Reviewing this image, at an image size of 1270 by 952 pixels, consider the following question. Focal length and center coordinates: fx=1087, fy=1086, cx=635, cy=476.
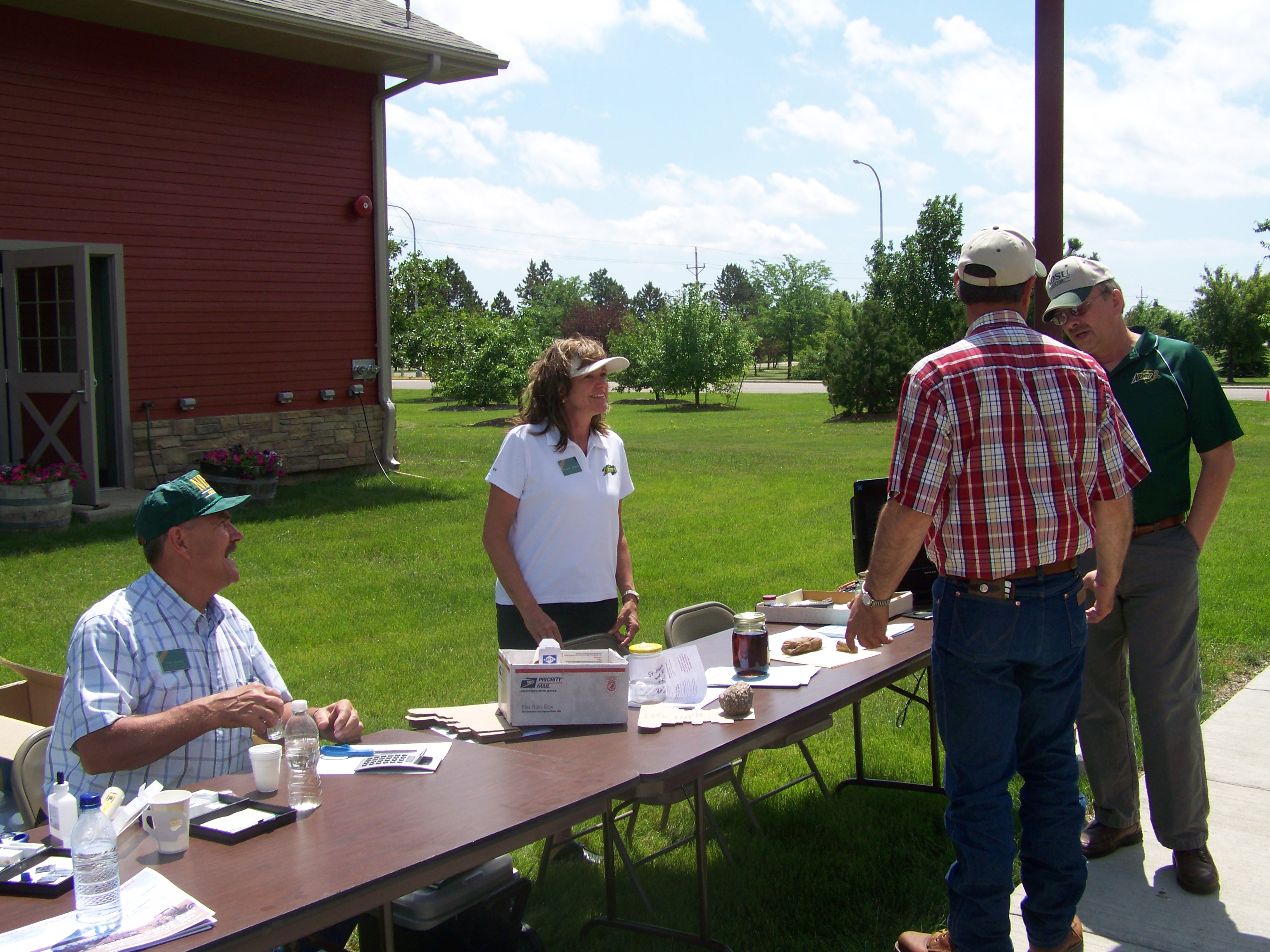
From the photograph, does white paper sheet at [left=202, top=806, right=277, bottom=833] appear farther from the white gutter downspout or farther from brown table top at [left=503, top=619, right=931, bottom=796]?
the white gutter downspout

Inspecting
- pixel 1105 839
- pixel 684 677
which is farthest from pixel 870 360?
pixel 684 677

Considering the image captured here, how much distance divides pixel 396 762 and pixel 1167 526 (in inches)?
104

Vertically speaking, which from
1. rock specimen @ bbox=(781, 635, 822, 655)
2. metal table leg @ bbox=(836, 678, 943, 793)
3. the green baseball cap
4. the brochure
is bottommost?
metal table leg @ bbox=(836, 678, 943, 793)

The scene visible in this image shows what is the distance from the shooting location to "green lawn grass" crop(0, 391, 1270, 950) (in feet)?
12.5

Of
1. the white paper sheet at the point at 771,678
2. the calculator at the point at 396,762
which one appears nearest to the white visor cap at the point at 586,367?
the white paper sheet at the point at 771,678

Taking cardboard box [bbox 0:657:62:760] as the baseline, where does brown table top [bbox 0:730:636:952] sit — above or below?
Answer: above

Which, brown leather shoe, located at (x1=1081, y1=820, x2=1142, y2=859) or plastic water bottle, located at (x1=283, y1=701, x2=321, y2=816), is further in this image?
brown leather shoe, located at (x1=1081, y1=820, x2=1142, y2=859)

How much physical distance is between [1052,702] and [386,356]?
38.7ft

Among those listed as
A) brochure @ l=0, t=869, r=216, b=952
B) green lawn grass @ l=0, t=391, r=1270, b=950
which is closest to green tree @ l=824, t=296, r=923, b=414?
green lawn grass @ l=0, t=391, r=1270, b=950

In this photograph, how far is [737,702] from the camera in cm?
315

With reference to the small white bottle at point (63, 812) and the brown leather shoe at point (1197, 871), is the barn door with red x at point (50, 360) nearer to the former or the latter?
the small white bottle at point (63, 812)

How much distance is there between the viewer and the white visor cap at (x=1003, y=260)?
116 inches

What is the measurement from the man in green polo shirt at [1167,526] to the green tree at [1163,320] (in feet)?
146

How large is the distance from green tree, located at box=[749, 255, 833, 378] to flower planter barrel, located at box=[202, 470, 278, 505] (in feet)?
230
